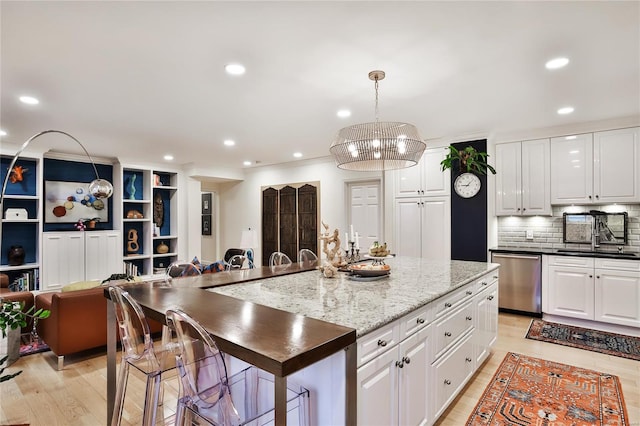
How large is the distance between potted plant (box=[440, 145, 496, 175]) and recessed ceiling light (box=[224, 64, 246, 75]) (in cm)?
318

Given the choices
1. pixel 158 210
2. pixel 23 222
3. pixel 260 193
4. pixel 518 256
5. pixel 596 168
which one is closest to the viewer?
pixel 596 168

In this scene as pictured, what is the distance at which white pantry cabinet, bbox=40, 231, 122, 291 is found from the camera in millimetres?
5703

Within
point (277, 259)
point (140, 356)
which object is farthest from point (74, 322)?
point (277, 259)

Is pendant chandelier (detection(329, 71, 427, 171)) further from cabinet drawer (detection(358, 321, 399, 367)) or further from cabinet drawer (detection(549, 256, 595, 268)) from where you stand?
cabinet drawer (detection(549, 256, 595, 268))

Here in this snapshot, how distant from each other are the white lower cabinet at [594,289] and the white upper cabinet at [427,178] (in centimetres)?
173

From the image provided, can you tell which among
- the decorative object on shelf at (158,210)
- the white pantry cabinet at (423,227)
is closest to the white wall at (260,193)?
the white pantry cabinet at (423,227)

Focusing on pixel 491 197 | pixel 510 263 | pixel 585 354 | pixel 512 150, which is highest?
pixel 512 150

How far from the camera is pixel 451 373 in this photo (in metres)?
2.36

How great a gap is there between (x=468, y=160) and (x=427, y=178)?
26.1 inches

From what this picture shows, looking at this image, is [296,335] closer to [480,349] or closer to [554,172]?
[480,349]

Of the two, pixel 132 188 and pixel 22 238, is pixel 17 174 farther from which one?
pixel 132 188

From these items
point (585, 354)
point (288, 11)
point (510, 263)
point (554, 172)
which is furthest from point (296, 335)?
point (554, 172)

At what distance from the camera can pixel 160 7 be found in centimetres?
192

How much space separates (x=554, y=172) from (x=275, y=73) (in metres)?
3.96
